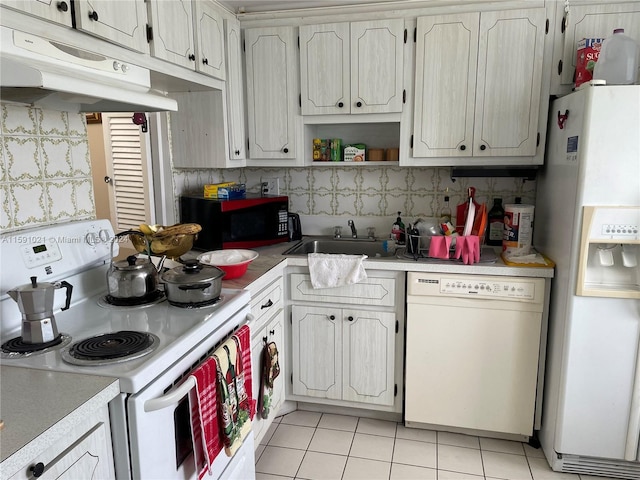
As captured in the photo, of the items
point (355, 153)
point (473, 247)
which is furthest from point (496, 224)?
point (355, 153)

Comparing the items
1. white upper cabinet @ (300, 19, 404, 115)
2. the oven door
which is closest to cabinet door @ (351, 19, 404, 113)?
white upper cabinet @ (300, 19, 404, 115)

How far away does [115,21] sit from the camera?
1.57 meters

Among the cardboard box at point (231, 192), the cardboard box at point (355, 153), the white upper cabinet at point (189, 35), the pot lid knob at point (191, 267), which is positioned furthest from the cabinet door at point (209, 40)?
the pot lid knob at point (191, 267)

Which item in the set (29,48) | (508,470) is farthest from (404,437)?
(29,48)

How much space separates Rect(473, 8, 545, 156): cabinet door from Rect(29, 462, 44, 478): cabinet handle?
7.22ft

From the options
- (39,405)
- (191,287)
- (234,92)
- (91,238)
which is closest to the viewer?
(39,405)

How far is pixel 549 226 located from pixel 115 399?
2.02 metres

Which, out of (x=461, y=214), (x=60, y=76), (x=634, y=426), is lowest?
(x=634, y=426)

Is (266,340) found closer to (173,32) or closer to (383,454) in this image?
(383,454)

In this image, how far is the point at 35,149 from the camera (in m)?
1.61

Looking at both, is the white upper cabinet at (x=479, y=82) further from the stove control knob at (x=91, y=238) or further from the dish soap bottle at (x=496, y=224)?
the stove control knob at (x=91, y=238)

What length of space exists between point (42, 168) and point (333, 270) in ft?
4.37

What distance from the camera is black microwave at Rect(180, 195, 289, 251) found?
2.38 m

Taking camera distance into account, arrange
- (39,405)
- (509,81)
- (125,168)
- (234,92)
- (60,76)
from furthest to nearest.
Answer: (125,168) < (234,92) < (509,81) < (60,76) < (39,405)
